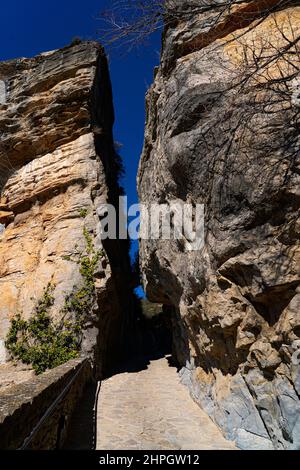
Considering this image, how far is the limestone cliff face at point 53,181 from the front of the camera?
1147 centimetres

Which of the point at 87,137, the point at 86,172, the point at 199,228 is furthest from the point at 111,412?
the point at 87,137

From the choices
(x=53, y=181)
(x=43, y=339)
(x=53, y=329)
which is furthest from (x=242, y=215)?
(x=53, y=181)

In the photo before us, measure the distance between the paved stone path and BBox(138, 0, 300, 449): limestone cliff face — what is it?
1.17 ft

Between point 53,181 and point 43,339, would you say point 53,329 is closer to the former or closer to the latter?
point 43,339

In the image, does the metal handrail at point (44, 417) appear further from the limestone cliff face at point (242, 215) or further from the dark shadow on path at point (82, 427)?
the limestone cliff face at point (242, 215)

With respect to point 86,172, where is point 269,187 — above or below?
below

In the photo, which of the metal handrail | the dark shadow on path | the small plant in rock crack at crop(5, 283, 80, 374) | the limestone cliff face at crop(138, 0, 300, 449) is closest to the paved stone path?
the dark shadow on path

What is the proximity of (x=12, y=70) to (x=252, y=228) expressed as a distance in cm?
1444

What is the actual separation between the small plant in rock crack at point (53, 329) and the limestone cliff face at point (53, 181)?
27 cm

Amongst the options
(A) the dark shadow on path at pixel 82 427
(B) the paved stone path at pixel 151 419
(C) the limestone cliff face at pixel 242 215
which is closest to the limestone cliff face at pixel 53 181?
(B) the paved stone path at pixel 151 419

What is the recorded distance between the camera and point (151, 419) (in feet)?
21.6

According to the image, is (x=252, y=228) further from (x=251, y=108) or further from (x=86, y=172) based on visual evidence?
(x=86, y=172)

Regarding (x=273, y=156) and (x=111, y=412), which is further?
(x=111, y=412)

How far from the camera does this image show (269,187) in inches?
206
